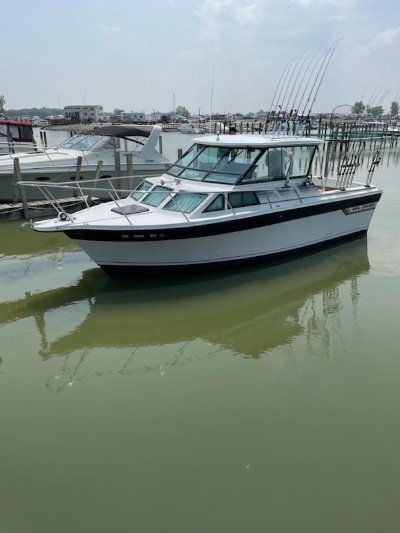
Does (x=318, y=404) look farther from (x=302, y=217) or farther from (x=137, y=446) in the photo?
(x=302, y=217)

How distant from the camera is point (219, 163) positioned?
988cm

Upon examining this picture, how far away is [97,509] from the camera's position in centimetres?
410

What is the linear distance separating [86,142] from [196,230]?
384 inches

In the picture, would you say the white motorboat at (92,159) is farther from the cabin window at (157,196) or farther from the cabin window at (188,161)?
the cabin window at (157,196)

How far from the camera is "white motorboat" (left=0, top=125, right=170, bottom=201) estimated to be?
14516 millimetres

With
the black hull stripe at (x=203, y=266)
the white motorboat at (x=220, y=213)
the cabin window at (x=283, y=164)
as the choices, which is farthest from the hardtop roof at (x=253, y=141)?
the black hull stripe at (x=203, y=266)

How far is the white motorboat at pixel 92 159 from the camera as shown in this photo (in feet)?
47.6

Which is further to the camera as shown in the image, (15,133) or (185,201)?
(15,133)

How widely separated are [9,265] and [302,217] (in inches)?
271

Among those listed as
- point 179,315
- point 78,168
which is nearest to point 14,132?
point 78,168

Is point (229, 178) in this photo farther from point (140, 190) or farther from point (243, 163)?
point (140, 190)

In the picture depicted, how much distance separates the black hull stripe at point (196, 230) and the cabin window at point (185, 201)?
0.57m

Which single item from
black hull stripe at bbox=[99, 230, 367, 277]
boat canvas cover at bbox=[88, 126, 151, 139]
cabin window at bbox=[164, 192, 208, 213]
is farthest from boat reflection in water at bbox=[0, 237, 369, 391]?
boat canvas cover at bbox=[88, 126, 151, 139]

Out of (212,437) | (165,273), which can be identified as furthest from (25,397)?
(165,273)
